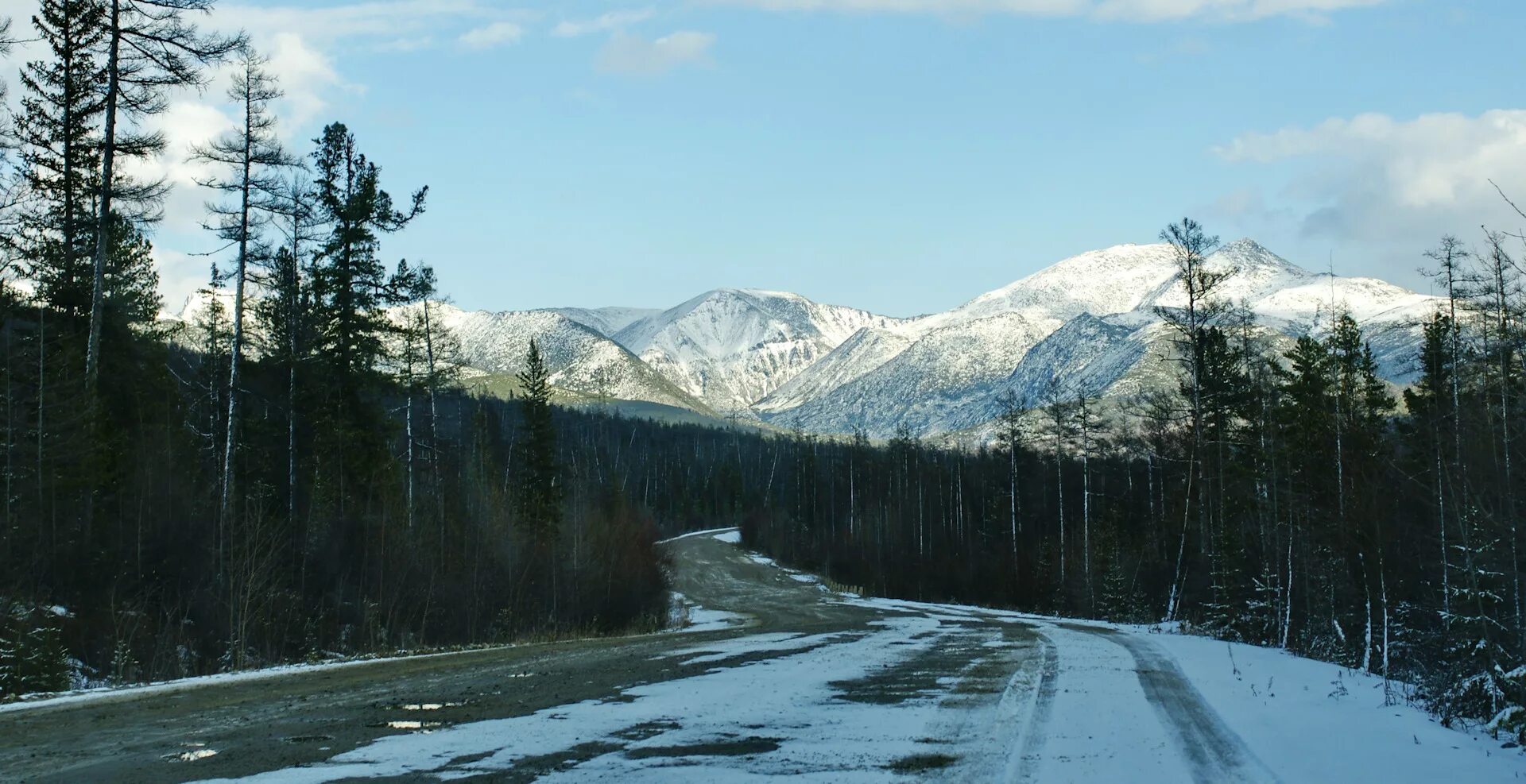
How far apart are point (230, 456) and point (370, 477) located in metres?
10.5

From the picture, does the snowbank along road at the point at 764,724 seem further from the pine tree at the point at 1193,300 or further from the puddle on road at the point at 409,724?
the pine tree at the point at 1193,300

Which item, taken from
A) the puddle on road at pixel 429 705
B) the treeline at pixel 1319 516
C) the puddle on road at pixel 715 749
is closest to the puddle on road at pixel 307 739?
the puddle on road at pixel 429 705

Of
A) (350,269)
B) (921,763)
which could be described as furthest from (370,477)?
(921,763)

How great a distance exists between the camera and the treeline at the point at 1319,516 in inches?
623

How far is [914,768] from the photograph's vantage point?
8172mm

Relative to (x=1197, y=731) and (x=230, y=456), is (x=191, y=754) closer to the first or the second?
(x=1197, y=731)

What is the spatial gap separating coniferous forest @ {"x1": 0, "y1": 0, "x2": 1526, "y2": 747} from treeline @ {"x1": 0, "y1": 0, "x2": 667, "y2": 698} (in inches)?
4.0

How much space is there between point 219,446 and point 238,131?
49.0 ft

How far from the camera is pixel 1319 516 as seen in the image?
1277 inches

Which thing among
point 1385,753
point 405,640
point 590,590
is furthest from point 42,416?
point 1385,753

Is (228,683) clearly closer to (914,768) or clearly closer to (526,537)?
(914,768)

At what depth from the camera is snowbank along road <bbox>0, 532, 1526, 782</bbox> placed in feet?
26.6

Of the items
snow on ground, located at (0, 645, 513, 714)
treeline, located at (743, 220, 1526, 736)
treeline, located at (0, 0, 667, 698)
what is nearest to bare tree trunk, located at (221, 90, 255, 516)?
treeline, located at (0, 0, 667, 698)

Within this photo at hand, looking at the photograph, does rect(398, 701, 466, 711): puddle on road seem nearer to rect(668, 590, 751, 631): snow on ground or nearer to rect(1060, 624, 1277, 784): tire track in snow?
rect(1060, 624, 1277, 784): tire track in snow
